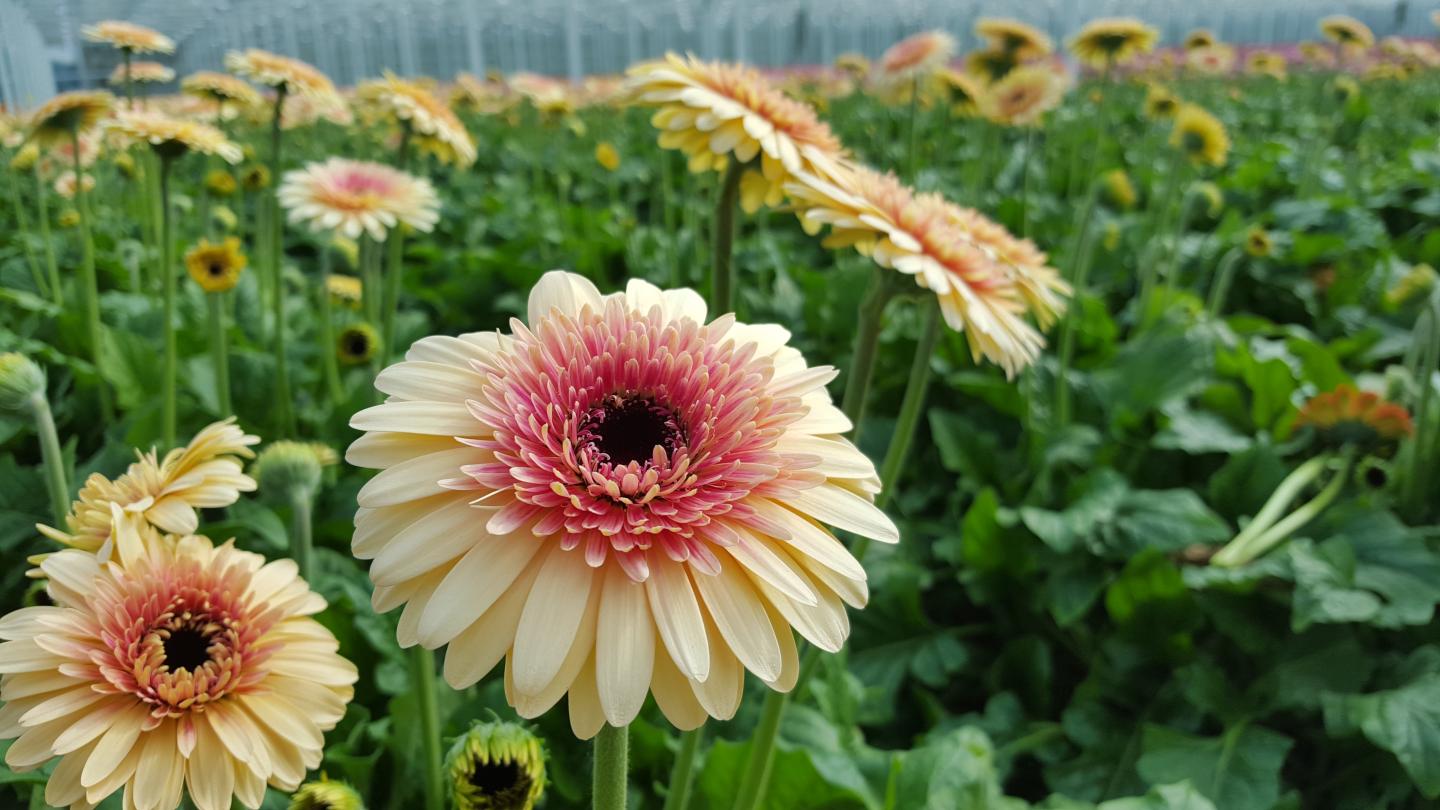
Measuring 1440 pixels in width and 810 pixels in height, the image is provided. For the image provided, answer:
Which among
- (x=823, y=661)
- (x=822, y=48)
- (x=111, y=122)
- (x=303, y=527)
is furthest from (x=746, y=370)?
(x=822, y=48)

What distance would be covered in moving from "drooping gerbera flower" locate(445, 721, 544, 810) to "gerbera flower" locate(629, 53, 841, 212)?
30.5 inches

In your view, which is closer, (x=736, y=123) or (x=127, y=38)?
(x=736, y=123)

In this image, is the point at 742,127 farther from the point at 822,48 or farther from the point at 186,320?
the point at 822,48

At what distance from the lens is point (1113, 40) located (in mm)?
2961

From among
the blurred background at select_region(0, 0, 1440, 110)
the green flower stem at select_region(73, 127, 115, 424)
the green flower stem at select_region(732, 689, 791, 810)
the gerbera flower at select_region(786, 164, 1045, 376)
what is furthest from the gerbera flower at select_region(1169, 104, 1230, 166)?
the blurred background at select_region(0, 0, 1440, 110)

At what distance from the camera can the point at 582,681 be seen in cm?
66

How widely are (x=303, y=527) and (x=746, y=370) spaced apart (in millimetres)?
714

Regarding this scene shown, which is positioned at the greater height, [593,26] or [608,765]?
[593,26]

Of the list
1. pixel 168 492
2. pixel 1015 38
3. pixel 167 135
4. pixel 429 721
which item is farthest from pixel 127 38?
pixel 1015 38

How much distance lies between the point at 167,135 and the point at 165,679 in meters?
1.21

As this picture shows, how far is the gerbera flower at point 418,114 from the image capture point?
196 centimetres

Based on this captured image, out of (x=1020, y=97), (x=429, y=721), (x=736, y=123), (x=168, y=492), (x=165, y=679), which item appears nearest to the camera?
(x=165, y=679)

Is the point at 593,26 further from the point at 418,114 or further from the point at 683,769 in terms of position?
the point at 683,769

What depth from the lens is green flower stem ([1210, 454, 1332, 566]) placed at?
76.3 inches
